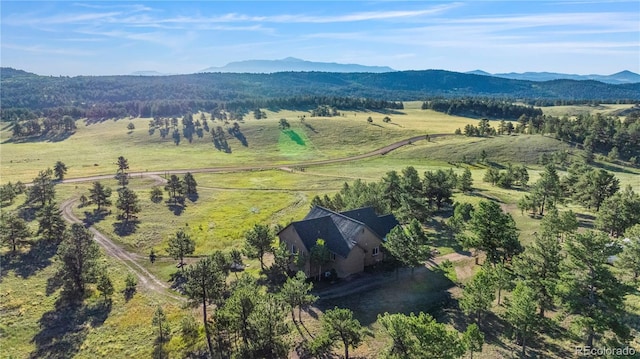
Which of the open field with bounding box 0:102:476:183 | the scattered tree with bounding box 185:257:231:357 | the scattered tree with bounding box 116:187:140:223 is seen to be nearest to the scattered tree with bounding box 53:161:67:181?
the open field with bounding box 0:102:476:183

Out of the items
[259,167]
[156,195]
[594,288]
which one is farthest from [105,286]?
[259,167]

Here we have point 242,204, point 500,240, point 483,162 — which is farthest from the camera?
point 483,162

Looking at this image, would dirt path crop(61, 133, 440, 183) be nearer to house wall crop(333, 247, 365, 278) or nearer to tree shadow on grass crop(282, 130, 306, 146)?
tree shadow on grass crop(282, 130, 306, 146)

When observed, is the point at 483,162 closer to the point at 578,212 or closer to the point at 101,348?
the point at 578,212

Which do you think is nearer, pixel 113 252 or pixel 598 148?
pixel 113 252

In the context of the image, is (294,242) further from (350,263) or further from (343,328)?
A: (343,328)

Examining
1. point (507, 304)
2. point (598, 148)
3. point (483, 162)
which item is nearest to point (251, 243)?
point (507, 304)
